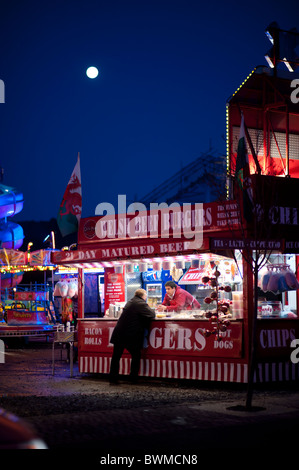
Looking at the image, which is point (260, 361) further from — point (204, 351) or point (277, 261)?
point (277, 261)

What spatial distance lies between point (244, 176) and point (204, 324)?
126 inches

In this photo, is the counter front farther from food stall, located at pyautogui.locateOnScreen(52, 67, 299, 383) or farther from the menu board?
the menu board

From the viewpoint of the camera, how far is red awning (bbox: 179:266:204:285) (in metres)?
16.6

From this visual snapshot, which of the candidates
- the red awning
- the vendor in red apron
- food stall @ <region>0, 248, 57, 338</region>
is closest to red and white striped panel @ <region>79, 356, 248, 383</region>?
the vendor in red apron

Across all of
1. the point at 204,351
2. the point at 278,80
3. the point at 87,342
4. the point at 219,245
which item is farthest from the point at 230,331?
the point at 278,80

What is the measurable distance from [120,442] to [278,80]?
1170 centimetres

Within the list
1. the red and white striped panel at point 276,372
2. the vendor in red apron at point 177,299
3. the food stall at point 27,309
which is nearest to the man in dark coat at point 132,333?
the vendor in red apron at point 177,299

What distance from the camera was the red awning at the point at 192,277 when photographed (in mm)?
16562

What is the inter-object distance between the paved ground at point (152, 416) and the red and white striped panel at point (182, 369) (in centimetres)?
23

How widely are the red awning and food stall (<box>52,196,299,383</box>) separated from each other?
2.11m

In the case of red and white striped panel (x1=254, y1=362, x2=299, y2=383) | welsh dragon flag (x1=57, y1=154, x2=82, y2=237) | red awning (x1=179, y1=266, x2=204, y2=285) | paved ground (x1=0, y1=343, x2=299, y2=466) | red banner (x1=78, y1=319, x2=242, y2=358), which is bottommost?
paved ground (x1=0, y1=343, x2=299, y2=466)

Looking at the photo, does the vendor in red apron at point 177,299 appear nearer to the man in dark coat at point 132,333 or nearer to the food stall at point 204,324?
the food stall at point 204,324

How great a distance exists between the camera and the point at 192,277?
55.6 ft

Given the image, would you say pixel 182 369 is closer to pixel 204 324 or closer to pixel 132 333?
pixel 204 324
